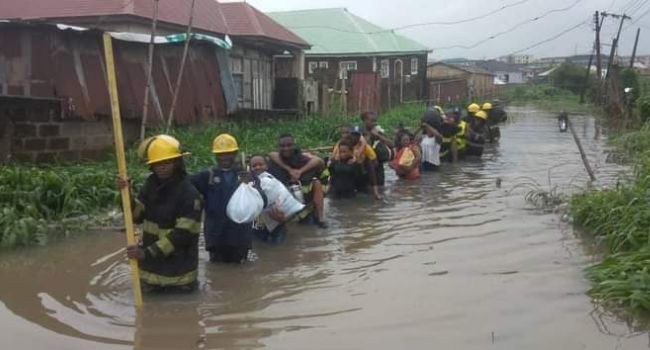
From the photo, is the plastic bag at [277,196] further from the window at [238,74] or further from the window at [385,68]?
the window at [385,68]

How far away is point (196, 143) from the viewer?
14.1 meters

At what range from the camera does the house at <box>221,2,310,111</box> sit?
70.1 ft

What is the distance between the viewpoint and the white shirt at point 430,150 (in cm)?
1512

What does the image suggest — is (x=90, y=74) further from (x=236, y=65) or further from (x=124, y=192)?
(x=124, y=192)

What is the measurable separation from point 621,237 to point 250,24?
17.1 m

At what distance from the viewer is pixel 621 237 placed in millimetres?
7223

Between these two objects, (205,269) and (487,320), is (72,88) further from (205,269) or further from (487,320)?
(487,320)

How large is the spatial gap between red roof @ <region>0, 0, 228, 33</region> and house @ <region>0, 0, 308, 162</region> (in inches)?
1.0

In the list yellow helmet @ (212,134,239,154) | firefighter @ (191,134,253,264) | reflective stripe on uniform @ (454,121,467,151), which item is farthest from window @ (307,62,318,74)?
yellow helmet @ (212,134,239,154)

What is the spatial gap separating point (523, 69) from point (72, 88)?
341 ft

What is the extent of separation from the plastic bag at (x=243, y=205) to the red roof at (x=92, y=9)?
35.5 ft

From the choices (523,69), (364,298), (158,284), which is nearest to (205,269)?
(158,284)

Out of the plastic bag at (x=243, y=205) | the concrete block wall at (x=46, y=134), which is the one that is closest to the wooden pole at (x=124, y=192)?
the plastic bag at (x=243, y=205)

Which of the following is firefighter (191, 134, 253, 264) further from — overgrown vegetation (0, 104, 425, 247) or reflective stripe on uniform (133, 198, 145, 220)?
→ overgrown vegetation (0, 104, 425, 247)
